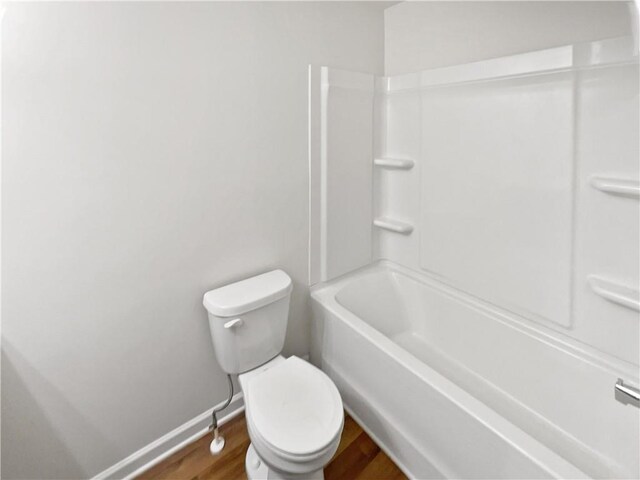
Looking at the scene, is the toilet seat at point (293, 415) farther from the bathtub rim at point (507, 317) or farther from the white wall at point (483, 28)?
the white wall at point (483, 28)

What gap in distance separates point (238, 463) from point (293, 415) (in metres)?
0.50

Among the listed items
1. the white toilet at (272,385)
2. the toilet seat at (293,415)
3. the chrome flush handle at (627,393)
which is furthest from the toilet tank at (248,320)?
the chrome flush handle at (627,393)

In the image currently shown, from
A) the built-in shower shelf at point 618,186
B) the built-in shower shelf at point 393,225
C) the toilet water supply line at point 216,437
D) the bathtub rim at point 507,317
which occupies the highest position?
the built-in shower shelf at point 618,186

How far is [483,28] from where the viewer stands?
163 centimetres

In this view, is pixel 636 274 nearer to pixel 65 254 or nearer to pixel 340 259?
pixel 340 259

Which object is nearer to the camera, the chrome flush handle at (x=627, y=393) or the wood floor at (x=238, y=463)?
the chrome flush handle at (x=627, y=393)

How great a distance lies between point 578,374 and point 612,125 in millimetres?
1006

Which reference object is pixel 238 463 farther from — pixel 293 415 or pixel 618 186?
pixel 618 186

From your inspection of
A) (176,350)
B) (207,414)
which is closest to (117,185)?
(176,350)

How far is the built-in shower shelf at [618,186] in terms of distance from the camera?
3.97 feet

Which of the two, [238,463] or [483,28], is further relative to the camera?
[483,28]

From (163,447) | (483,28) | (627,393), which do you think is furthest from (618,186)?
(163,447)

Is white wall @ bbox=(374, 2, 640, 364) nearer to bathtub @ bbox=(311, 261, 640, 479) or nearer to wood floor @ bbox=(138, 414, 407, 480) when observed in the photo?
bathtub @ bbox=(311, 261, 640, 479)

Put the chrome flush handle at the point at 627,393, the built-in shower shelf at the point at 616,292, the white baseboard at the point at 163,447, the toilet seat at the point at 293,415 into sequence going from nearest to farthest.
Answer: the chrome flush handle at the point at 627,393 → the toilet seat at the point at 293,415 → the built-in shower shelf at the point at 616,292 → the white baseboard at the point at 163,447
